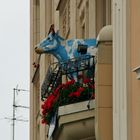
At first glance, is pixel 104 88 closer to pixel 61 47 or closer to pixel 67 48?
pixel 67 48

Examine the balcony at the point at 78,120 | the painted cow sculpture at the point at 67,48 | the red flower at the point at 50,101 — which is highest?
the painted cow sculpture at the point at 67,48

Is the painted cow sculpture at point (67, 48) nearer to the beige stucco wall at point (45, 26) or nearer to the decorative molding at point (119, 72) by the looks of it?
the beige stucco wall at point (45, 26)

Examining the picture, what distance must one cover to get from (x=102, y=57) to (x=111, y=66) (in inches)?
9.4

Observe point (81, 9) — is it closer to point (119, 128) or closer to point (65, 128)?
point (65, 128)

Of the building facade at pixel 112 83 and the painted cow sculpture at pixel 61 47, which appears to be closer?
the building facade at pixel 112 83
